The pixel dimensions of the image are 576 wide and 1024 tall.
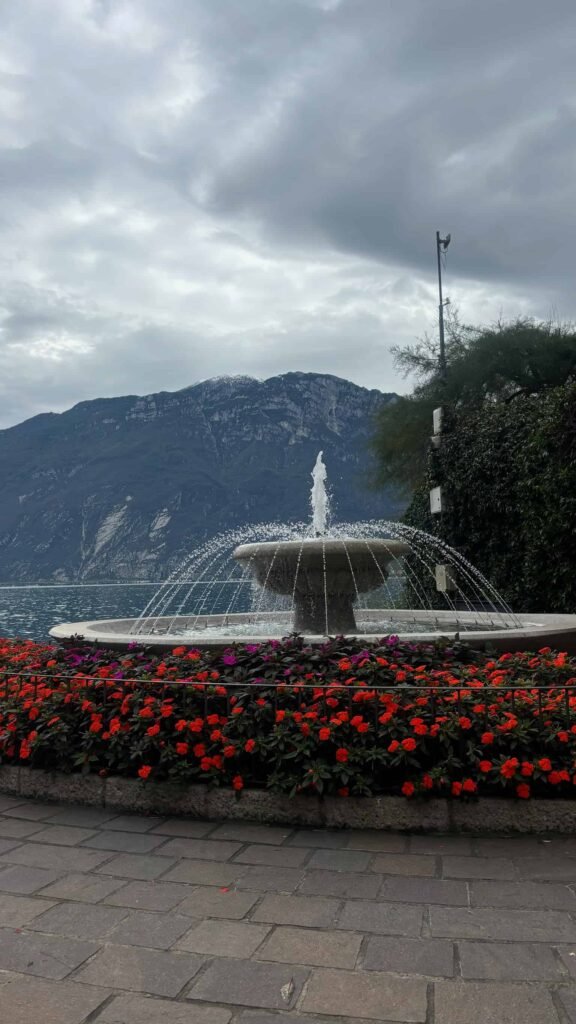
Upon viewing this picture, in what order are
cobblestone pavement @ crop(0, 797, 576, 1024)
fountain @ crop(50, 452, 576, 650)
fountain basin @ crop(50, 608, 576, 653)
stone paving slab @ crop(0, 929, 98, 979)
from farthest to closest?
fountain @ crop(50, 452, 576, 650)
fountain basin @ crop(50, 608, 576, 653)
stone paving slab @ crop(0, 929, 98, 979)
cobblestone pavement @ crop(0, 797, 576, 1024)

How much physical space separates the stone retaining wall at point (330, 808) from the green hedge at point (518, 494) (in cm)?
826

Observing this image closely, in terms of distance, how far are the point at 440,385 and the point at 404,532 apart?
9033 millimetres

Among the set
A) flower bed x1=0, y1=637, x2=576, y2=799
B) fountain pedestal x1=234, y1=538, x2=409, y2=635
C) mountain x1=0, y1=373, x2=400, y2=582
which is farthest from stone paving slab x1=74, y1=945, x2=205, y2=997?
mountain x1=0, y1=373, x2=400, y2=582

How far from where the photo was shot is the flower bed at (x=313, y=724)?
3.98 meters

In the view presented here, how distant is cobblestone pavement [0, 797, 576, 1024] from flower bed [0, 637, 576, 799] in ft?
1.02

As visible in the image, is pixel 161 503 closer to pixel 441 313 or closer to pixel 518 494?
pixel 441 313

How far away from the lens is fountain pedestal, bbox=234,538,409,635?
801 centimetres

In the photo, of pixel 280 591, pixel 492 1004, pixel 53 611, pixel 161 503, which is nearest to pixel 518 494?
pixel 280 591

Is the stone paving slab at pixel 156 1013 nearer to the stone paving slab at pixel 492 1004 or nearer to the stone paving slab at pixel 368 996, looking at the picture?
the stone paving slab at pixel 368 996

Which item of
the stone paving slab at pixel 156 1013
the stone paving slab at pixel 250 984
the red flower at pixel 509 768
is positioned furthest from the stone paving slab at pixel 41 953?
the red flower at pixel 509 768

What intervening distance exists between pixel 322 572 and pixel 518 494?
6019 millimetres

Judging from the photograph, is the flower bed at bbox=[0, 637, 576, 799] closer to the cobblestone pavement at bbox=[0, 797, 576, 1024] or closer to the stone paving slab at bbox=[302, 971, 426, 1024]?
the cobblestone pavement at bbox=[0, 797, 576, 1024]

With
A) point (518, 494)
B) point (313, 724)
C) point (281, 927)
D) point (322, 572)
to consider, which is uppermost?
point (518, 494)

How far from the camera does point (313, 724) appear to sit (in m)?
4.23
